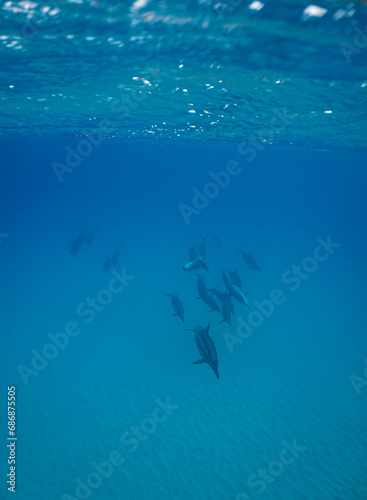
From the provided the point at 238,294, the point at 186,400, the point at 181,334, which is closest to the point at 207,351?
the point at 238,294

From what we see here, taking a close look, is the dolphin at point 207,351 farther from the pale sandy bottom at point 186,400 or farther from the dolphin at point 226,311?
the pale sandy bottom at point 186,400

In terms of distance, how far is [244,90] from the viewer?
1229 cm

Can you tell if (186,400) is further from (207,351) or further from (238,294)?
(207,351)

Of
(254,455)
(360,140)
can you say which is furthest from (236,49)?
(360,140)

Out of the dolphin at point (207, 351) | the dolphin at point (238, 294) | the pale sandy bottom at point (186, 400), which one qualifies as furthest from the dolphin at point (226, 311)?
the pale sandy bottom at point (186, 400)

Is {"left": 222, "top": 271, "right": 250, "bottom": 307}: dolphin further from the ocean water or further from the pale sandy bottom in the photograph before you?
the pale sandy bottom

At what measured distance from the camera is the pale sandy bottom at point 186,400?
7.32 meters

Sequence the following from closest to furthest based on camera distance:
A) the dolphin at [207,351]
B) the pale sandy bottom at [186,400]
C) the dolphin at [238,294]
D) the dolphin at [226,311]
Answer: the dolphin at [207,351] → the pale sandy bottom at [186,400] → the dolphin at [238,294] → the dolphin at [226,311]

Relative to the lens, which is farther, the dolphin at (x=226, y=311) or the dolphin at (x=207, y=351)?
the dolphin at (x=226, y=311)

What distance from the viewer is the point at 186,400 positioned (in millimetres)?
9867

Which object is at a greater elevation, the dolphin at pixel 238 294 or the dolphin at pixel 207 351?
the dolphin at pixel 238 294

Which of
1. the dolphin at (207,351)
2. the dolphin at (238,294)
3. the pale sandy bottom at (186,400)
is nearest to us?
the dolphin at (207,351)

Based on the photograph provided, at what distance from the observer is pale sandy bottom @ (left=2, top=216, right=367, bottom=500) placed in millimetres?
7316

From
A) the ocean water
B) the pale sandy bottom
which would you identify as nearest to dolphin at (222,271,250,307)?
the ocean water
